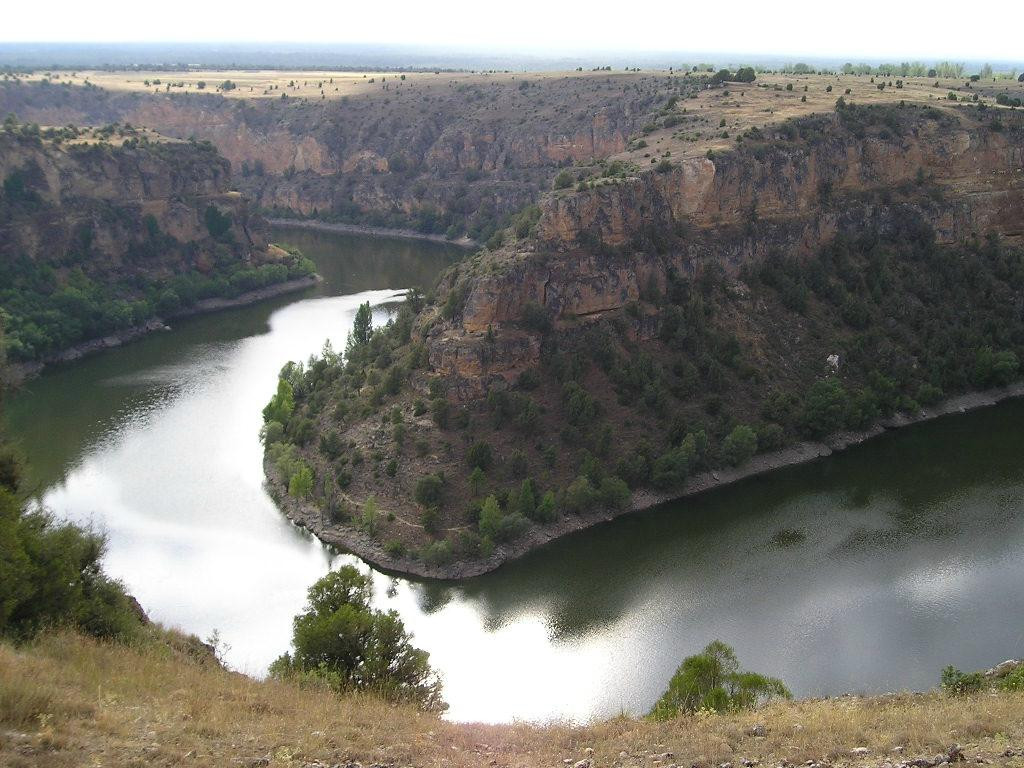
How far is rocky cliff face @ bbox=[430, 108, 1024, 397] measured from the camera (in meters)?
34.8

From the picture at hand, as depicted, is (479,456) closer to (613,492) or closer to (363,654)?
(613,492)

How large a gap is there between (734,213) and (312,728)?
33.8 m

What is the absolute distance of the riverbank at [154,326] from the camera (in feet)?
159

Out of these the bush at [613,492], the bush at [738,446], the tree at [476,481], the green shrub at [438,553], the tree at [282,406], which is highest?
the tree at [282,406]

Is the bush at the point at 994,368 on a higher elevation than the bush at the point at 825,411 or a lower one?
higher

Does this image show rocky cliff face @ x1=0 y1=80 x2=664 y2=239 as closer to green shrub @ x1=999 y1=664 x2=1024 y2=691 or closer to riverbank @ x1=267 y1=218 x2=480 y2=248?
riverbank @ x1=267 y1=218 x2=480 y2=248

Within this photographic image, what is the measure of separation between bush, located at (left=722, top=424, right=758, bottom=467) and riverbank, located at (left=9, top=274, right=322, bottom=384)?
28.7 metres

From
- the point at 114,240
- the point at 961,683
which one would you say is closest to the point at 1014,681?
the point at 961,683

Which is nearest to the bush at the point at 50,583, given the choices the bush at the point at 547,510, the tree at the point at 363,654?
the tree at the point at 363,654

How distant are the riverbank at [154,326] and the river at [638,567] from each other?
571 cm

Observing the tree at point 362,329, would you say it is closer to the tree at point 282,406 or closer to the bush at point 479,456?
the tree at point 282,406

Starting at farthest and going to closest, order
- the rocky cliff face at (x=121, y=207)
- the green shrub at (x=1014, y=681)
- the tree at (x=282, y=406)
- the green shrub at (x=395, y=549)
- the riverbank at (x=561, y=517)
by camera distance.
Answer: the rocky cliff face at (x=121, y=207) → the tree at (x=282, y=406) → the green shrub at (x=395, y=549) → the riverbank at (x=561, y=517) → the green shrub at (x=1014, y=681)

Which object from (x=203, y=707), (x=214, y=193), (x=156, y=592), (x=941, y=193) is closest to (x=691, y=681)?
(x=203, y=707)

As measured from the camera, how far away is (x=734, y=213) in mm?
41594
